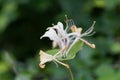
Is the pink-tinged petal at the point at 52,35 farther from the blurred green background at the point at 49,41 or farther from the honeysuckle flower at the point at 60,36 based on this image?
the blurred green background at the point at 49,41

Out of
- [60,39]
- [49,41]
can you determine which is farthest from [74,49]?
[49,41]

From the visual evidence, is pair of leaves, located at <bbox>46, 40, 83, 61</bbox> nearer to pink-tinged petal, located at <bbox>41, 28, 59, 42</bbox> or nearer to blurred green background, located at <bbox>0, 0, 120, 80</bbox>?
pink-tinged petal, located at <bbox>41, 28, 59, 42</bbox>

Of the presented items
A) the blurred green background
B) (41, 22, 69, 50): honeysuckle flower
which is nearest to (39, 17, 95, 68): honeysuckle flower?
(41, 22, 69, 50): honeysuckle flower

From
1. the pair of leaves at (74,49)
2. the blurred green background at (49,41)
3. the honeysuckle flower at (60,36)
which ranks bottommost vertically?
the pair of leaves at (74,49)

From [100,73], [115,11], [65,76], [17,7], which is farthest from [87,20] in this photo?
[100,73]

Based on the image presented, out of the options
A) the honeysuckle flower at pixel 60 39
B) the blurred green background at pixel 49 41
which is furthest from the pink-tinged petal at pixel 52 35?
the blurred green background at pixel 49 41

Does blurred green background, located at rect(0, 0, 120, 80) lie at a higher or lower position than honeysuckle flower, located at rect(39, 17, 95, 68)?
higher

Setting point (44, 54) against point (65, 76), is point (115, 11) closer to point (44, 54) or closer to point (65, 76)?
point (65, 76)

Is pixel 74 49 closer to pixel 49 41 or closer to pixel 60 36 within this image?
pixel 60 36

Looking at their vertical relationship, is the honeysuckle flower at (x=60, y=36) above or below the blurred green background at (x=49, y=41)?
below
